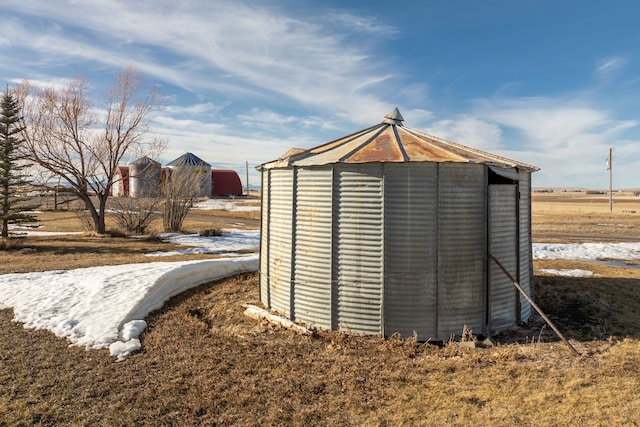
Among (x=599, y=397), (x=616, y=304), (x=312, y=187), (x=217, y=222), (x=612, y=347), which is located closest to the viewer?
(x=599, y=397)

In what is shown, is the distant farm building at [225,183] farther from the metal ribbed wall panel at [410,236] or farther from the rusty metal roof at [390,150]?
the metal ribbed wall panel at [410,236]

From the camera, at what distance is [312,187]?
315 inches

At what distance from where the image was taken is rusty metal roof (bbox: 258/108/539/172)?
24.8ft

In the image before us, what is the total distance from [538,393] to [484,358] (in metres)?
1.19

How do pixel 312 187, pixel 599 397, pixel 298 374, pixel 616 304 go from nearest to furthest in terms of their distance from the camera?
pixel 599 397 → pixel 298 374 → pixel 312 187 → pixel 616 304

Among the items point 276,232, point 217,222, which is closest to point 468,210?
point 276,232

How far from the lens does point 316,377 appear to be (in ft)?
20.1

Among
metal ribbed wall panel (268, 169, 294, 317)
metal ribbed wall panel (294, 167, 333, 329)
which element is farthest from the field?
metal ribbed wall panel (268, 169, 294, 317)

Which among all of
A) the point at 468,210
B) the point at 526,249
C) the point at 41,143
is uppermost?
the point at 41,143

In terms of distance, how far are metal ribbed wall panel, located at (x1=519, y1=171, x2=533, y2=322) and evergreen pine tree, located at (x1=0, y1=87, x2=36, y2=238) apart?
22444 millimetres

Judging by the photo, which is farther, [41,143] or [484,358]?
[41,143]

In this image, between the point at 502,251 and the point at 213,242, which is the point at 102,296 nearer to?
the point at 502,251

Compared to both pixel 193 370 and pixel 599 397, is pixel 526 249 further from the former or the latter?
pixel 193 370

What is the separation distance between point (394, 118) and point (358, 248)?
4.20 metres
